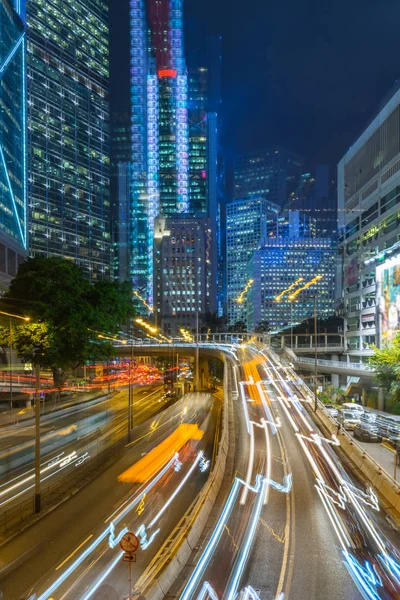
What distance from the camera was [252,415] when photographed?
37938mm

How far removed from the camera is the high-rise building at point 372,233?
67125 millimetres

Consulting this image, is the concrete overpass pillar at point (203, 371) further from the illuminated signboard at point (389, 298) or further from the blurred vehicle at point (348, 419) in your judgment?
the blurred vehicle at point (348, 419)

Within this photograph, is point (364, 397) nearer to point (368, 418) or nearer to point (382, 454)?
point (368, 418)

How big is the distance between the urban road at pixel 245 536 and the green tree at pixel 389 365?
8861 millimetres

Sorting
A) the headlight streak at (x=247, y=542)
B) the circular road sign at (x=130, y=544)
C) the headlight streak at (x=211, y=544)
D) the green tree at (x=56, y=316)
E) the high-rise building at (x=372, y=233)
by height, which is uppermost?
the high-rise building at (x=372, y=233)

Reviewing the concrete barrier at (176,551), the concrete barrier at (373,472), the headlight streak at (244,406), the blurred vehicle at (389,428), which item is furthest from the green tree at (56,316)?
the concrete barrier at (176,551)

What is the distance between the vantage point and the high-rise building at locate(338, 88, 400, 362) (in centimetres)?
6712

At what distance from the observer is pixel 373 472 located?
72.3 ft

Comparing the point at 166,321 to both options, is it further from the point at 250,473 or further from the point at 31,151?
the point at 250,473

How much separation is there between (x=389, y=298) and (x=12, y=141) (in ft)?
247

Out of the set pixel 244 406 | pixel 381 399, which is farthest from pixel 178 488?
→ pixel 381 399

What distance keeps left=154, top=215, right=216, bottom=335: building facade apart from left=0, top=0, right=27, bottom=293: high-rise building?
9046 centimetres

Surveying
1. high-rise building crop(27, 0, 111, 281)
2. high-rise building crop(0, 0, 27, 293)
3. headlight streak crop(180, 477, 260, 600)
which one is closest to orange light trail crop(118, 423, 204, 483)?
headlight streak crop(180, 477, 260, 600)

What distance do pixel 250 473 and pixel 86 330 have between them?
29.9 m
